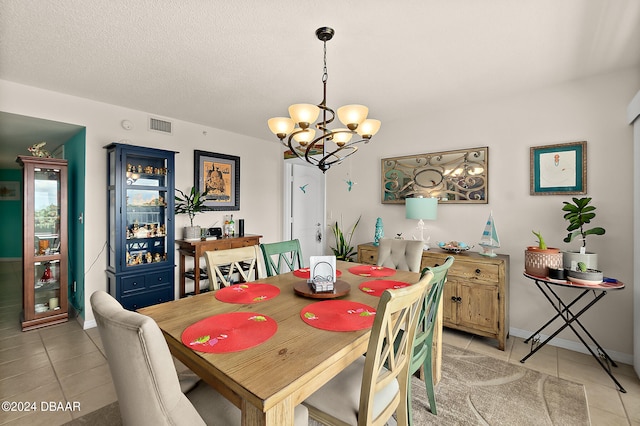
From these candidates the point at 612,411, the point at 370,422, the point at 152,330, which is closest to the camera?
the point at 152,330

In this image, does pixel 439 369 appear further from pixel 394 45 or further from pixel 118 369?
pixel 394 45

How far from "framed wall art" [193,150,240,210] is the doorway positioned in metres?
A: 0.93

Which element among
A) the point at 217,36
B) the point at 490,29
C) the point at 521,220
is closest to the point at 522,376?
the point at 521,220

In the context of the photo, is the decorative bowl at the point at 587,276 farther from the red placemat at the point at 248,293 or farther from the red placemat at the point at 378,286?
the red placemat at the point at 248,293

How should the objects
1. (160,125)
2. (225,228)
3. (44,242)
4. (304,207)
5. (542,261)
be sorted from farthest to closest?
(304,207), (225,228), (160,125), (44,242), (542,261)

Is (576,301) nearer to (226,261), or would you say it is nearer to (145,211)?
(226,261)

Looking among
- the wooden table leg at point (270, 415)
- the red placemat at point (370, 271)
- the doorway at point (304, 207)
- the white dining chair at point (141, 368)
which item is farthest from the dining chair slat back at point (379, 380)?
the doorway at point (304, 207)

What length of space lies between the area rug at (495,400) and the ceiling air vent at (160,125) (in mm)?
2972

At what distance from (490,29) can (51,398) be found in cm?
395

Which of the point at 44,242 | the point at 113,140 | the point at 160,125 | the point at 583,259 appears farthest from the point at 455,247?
the point at 44,242

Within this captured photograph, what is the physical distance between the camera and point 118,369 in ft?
2.79

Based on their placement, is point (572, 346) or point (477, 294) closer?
point (572, 346)

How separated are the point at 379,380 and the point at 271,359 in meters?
0.51

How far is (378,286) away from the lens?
190 cm
